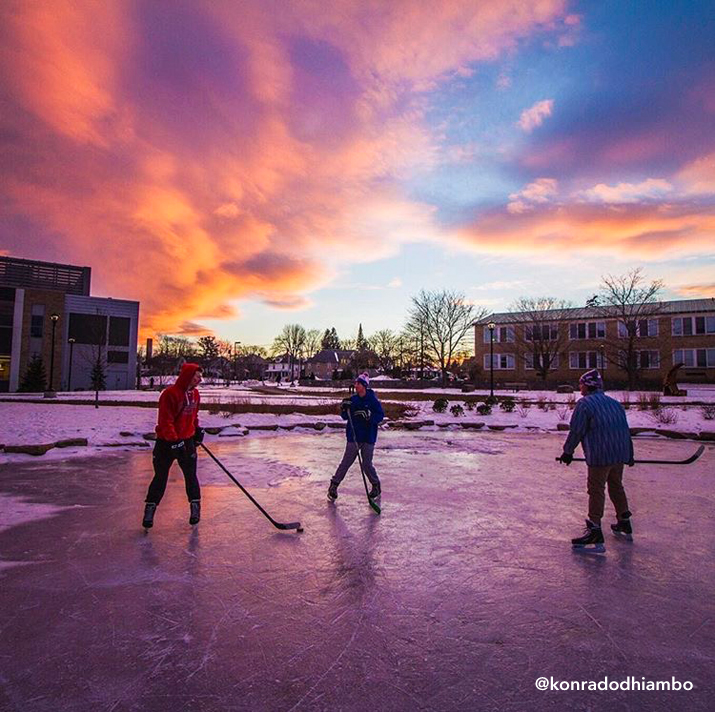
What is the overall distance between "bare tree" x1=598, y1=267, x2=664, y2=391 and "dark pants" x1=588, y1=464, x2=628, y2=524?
44.1m

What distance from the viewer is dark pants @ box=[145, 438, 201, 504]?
5395 mm

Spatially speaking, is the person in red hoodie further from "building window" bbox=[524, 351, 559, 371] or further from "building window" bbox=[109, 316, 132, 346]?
"building window" bbox=[109, 316, 132, 346]

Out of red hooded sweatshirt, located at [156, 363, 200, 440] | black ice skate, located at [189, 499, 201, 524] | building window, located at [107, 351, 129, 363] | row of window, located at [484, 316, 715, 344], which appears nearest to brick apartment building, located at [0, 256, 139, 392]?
building window, located at [107, 351, 129, 363]

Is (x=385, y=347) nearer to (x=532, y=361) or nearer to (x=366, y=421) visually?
(x=532, y=361)

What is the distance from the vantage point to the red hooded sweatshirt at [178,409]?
18.0 ft

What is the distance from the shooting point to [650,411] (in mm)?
17500

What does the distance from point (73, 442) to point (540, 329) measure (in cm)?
5002

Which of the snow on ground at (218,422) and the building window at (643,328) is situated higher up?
the building window at (643,328)

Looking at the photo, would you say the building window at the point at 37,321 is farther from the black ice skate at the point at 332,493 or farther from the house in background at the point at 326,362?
the house in background at the point at 326,362

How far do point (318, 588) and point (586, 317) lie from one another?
182 feet

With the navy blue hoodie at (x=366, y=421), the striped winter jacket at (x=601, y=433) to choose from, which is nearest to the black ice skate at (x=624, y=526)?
the striped winter jacket at (x=601, y=433)

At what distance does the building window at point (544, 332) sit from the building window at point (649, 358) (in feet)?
28.0

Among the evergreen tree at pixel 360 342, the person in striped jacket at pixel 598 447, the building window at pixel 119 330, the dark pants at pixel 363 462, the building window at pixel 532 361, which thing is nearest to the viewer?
the person in striped jacket at pixel 598 447

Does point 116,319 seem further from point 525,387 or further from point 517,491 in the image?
point 517,491
